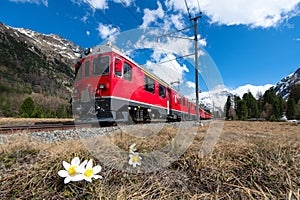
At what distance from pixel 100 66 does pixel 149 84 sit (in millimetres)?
3001

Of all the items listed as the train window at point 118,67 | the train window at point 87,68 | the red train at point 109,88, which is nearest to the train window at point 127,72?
the red train at point 109,88

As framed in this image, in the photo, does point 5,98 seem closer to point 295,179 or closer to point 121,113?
point 121,113

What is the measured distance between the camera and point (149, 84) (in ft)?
29.9

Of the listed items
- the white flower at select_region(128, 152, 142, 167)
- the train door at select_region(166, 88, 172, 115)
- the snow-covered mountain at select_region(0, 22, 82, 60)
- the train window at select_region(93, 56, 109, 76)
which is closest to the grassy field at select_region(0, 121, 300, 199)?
the white flower at select_region(128, 152, 142, 167)

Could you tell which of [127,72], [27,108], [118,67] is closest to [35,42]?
[27,108]

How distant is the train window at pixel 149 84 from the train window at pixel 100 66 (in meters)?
2.41

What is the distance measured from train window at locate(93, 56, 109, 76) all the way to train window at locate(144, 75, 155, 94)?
7.89 ft

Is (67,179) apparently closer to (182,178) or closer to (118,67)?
(182,178)

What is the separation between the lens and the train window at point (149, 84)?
343 inches

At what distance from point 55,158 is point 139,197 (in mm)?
952

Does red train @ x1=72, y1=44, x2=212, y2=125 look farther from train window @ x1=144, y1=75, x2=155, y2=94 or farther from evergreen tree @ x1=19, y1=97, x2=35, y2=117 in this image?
evergreen tree @ x1=19, y1=97, x2=35, y2=117

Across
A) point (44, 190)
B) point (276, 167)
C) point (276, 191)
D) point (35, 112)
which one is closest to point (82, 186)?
point (44, 190)

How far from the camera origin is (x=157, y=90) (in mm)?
10023

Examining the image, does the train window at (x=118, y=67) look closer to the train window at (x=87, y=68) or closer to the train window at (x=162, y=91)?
the train window at (x=87, y=68)
